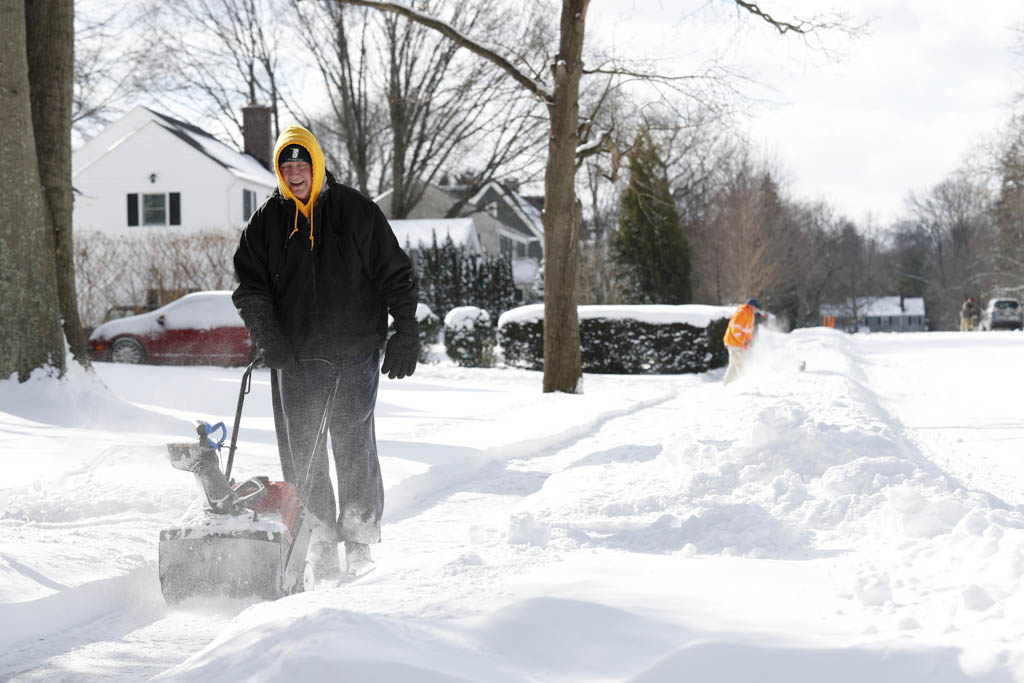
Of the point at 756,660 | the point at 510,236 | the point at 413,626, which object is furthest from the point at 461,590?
the point at 510,236

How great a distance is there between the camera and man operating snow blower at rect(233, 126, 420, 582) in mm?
4508

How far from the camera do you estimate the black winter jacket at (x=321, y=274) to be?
14.9ft

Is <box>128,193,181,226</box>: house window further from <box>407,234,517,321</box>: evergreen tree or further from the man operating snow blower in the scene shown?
the man operating snow blower

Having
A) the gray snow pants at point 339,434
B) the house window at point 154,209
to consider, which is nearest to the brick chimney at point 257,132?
the house window at point 154,209

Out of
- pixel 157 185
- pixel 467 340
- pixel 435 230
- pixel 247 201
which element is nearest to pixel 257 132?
pixel 247 201

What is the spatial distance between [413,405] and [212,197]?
99.7 feet

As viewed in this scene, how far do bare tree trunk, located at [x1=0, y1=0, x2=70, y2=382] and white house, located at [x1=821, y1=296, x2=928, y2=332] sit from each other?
95.1 meters

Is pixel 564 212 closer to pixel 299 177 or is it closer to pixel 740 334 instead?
pixel 740 334

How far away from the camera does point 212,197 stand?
40.9 m

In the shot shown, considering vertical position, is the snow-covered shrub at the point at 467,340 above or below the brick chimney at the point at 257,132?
below

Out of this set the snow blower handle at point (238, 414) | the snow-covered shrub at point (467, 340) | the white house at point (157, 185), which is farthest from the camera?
the white house at point (157, 185)

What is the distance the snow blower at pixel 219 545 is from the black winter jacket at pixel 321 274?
0.75m

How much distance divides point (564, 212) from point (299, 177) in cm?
1060

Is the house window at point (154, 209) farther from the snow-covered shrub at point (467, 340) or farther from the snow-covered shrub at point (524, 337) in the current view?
the snow-covered shrub at point (524, 337)
